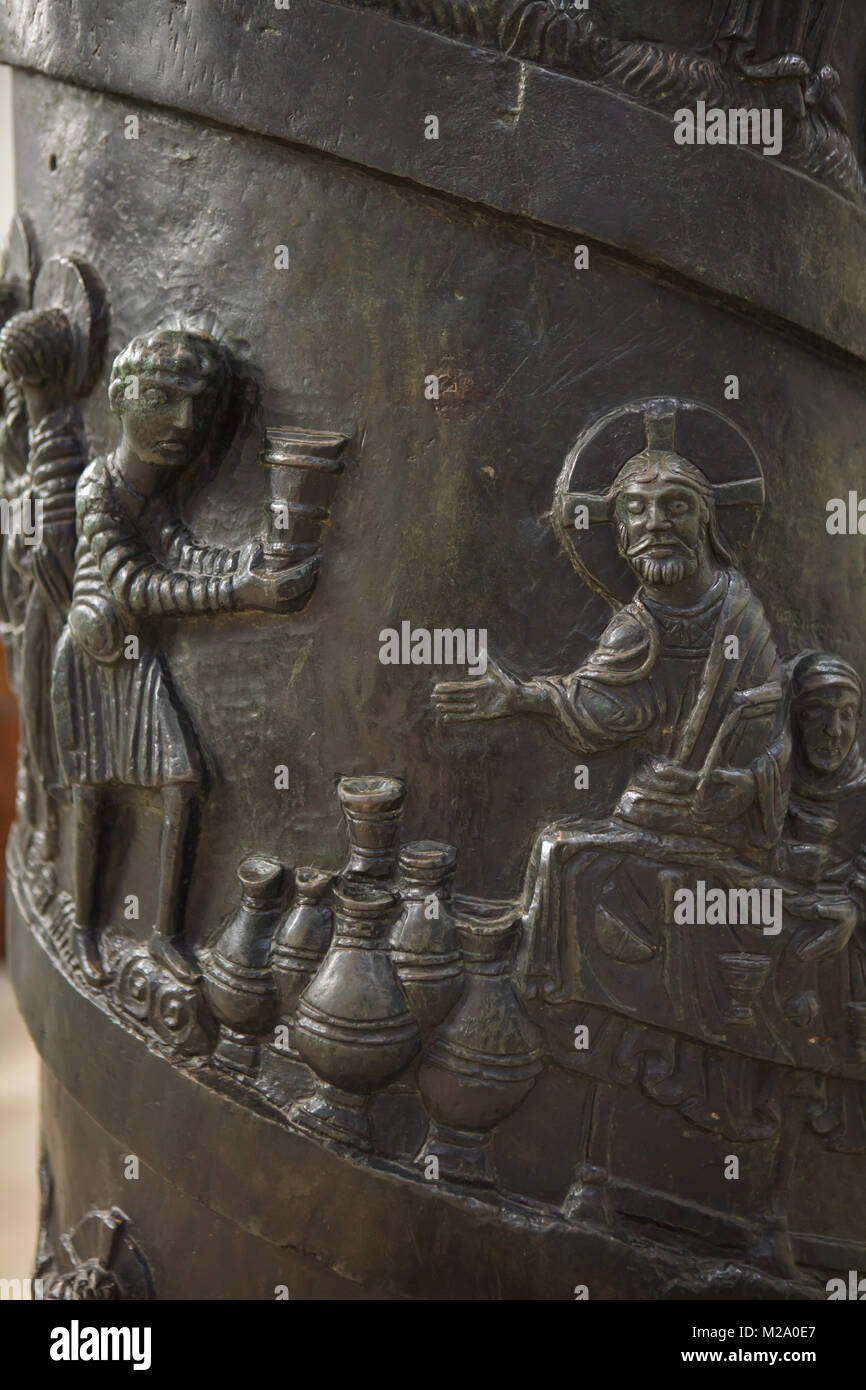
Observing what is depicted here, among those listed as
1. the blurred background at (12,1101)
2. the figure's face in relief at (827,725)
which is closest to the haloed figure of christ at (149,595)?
the figure's face in relief at (827,725)

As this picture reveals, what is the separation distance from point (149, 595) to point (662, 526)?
0.84 meters

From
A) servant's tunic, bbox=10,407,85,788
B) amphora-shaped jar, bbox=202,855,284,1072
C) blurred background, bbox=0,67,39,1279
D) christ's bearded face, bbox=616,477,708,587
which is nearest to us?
christ's bearded face, bbox=616,477,708,587

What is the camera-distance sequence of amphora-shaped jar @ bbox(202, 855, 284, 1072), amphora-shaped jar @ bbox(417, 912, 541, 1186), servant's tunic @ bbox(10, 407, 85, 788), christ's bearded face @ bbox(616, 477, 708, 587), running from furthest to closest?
servant's tunic @ bbox(10, 407, 85, 788), amphora-shaped jar @ bbox(202, 855, 284, 1072), amphora-shaped jar @ bbox(417, 912, 541, 1186), christ's bearded face @ bbox(616, 477, 708, 587)

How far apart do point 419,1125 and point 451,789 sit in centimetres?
55

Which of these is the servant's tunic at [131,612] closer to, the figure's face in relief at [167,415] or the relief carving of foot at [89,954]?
the figure's face in relief at [167,415]

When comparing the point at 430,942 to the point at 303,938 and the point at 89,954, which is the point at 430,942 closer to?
the point at 303,938

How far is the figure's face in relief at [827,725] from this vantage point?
7.13ft

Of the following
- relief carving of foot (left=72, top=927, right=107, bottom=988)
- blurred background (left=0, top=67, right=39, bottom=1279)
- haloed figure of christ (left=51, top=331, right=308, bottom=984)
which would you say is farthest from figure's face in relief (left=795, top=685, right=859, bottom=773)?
blurred background (left=0, top=67, right=39, bottom=1279)

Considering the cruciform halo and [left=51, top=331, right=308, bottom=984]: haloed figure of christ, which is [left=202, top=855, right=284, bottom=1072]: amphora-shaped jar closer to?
[left=51, top=331, right=308, bottom=984]: haloed figure of christ

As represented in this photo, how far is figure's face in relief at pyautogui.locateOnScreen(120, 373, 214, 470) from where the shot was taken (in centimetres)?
221

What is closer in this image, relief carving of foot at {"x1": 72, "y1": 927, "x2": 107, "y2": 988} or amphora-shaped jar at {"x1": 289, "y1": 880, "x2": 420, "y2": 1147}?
amphora-shaped jar at {"x1": 289, "y1": 880, "x2": 420, "y2": 1147}

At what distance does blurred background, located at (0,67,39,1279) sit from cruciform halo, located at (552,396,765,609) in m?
1.73

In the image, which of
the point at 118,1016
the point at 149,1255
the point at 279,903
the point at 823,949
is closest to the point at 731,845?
the point at 823,949

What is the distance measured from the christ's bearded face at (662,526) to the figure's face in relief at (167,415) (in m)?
0.68
